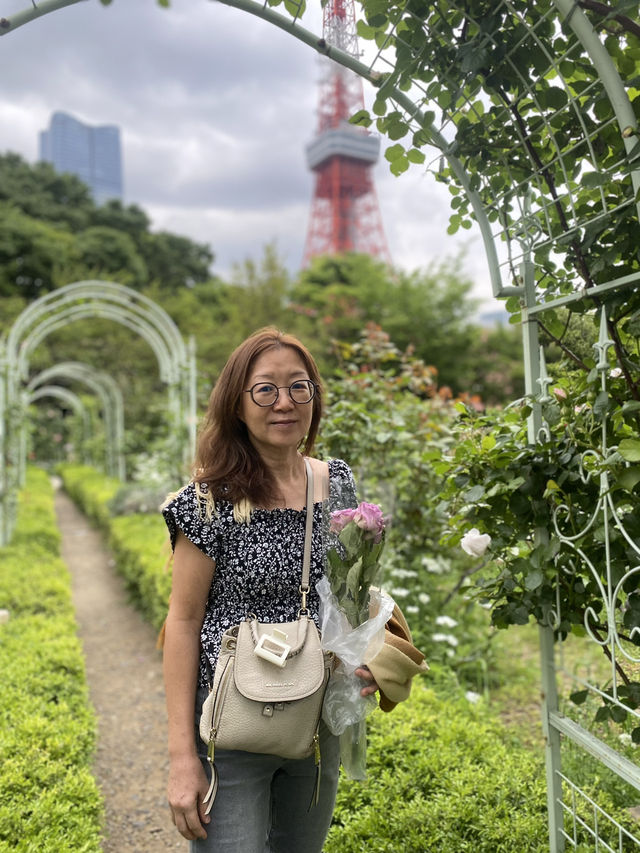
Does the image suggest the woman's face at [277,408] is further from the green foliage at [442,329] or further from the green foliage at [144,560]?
the green foliage at [442,329]

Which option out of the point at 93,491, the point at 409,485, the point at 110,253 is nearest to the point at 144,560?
the point at 409,485

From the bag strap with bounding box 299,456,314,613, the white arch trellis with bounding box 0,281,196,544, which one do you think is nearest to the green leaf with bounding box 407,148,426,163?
the bag strap with bounding box 299,456,314,613

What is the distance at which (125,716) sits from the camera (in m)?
4.04

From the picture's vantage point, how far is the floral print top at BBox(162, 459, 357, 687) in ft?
4.66

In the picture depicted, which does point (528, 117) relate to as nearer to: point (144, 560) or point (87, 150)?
point (144, 560)

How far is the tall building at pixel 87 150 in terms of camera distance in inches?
2987

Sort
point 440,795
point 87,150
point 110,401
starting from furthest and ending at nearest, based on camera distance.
Answer: point 87,150, point 110,401, point 440,795

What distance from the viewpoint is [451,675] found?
3561mm

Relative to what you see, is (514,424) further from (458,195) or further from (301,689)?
(301,689)

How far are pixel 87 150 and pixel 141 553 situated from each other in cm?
8601

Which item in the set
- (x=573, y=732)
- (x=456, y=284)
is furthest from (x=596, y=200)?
(x=456, y=284)

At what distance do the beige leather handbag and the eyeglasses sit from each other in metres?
0.48

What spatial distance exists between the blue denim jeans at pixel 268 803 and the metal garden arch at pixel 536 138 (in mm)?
575

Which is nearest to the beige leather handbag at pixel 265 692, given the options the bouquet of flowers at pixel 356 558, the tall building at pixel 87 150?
the bouquet of flowers at pixel 356 558
